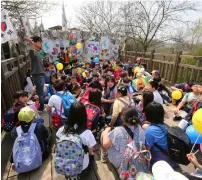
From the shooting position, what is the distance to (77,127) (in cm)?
201

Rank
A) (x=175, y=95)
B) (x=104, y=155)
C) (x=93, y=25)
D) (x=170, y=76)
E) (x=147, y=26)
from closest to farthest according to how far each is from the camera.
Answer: (x=104, y=155), (x=175, y=95), (x=170, y=76), (x=147, y=26), (x=93, y=25)

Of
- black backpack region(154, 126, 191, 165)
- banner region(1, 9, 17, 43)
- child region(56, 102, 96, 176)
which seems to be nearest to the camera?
black backpack region(154, 126, 191, 165)

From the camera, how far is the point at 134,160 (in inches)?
71.6

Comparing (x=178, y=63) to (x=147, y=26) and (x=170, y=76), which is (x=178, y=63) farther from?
(x=147, y=26)

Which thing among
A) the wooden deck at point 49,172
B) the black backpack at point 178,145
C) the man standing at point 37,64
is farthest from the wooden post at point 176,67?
the black backpack at point 178,145

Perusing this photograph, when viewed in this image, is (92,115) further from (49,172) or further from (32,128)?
(49,172)

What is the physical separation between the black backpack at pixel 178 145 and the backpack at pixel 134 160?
0.87 ft

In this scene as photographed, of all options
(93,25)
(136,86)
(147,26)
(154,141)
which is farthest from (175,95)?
(93,25)

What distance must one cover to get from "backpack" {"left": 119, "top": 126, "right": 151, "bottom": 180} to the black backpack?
26 centimetres

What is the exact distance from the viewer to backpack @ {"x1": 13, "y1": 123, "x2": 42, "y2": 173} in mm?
2111

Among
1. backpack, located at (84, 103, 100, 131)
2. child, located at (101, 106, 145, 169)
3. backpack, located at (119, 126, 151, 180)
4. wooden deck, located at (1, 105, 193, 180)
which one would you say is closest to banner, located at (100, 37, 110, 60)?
backpack, located at (84, 103, 100, 131)

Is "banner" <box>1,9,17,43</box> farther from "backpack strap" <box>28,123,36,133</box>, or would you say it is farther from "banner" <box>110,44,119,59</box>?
"banner" <box>110,44,119,59</box>

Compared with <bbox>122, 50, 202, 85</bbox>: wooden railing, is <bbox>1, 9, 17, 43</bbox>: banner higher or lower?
higher

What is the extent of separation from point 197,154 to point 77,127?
1.45m
